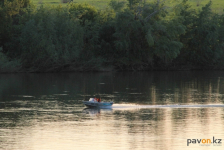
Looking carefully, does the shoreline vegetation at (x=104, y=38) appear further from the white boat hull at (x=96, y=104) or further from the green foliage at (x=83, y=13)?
the white boat hull at (x=96, y=104)

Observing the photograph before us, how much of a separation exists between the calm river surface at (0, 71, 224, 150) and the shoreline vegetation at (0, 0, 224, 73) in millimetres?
31005

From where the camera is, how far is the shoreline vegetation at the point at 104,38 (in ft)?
280

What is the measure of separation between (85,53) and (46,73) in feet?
34.9

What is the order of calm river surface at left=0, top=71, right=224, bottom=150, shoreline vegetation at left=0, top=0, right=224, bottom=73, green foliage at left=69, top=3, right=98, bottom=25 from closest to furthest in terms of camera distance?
calm river surface at left=0, top=71, right=224, bottom=150
shoreline vegetation at left=0, top=0, right=224, bottom=73
green foliage at left=69, top=3, right=98, bottom=25

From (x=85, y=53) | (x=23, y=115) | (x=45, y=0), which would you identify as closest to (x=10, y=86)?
(x=23, y=115)

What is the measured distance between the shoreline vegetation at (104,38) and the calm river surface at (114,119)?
31005 mm

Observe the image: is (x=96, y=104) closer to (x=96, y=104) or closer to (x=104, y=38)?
(x=96, y=104)

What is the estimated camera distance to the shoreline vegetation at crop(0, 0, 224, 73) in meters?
85.3

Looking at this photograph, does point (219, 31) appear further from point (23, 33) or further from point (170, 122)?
point (170, 122)

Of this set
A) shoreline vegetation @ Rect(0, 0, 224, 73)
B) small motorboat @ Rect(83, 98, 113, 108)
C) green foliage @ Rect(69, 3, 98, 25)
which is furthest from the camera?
green foliage @ Rect(69, 3, 98, 25)

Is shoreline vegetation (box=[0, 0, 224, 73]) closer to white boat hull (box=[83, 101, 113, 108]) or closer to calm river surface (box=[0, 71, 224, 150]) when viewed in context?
calm river surface (box=[0, 71, 224, 150])

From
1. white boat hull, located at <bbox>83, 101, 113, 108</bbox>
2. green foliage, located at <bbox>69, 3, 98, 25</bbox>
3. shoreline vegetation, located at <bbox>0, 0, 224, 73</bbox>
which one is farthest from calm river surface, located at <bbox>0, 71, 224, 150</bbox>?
green foliage, located at <bbox>69, 3, 98, 25</bbox>

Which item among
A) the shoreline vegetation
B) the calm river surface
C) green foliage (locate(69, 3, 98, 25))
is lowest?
the calm river surface

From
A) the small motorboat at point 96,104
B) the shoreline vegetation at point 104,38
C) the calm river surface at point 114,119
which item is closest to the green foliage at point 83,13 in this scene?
the shoreline vegetation at point 104,38
